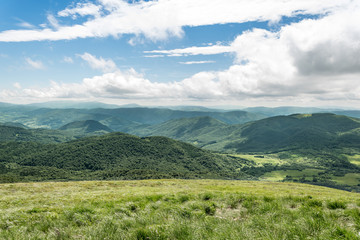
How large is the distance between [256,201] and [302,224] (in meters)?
5.68

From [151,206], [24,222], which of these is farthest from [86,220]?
[151,206]

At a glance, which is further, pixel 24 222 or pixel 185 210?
pixel 185 210

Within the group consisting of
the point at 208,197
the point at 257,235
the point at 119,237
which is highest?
the point at 257,235

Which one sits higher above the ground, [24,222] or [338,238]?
[338,238]

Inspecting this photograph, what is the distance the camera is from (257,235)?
22.1ft

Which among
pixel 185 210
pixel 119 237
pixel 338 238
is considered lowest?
pixel 185 210

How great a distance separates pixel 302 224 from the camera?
740 centimetres

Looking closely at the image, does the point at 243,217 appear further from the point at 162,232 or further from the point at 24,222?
the point at 24,222

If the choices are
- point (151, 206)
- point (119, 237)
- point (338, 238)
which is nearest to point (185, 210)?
point (151, 206)

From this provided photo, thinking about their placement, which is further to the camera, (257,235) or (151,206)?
(151,206)

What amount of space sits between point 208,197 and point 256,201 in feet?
13.8

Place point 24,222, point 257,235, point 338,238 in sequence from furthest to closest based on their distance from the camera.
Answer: point 24,222
point 257,235
point 338,238

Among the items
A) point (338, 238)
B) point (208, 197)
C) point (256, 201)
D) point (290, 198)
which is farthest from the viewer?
point (208, 197)

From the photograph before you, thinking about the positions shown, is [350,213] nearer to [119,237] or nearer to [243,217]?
[243,217]
